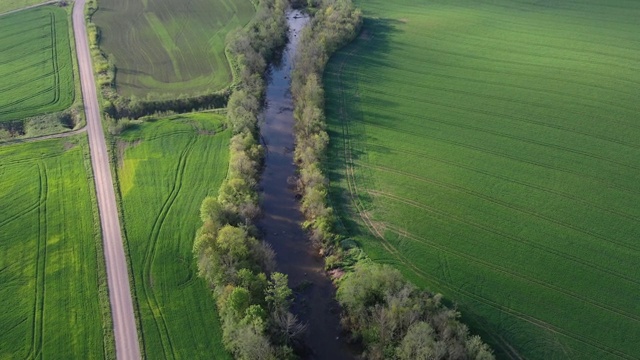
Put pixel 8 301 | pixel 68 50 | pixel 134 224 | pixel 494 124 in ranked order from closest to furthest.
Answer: pixel 8 301
pixel 134 224
pixel 494 124
pixel 68 50

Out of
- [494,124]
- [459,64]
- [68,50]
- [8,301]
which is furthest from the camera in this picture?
[68,50]

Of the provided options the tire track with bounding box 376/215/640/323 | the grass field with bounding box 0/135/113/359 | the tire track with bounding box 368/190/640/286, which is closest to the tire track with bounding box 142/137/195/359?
the grass field with bounding box 0/135/113/359

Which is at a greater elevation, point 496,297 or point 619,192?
point 619,192

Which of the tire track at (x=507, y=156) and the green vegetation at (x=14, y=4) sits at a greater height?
the green vegetation at (x=14, y=4)

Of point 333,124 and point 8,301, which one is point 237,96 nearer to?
point 333,124

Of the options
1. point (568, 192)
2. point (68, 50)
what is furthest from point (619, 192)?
point (68, 50)

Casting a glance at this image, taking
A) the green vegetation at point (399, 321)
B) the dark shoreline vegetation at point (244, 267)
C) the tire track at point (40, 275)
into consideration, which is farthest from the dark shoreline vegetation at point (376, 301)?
the tire track at point (40, 275)

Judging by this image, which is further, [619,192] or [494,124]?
[494,124]

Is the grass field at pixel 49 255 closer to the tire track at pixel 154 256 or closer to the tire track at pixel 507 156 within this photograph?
the tire track at pixel 154 256
